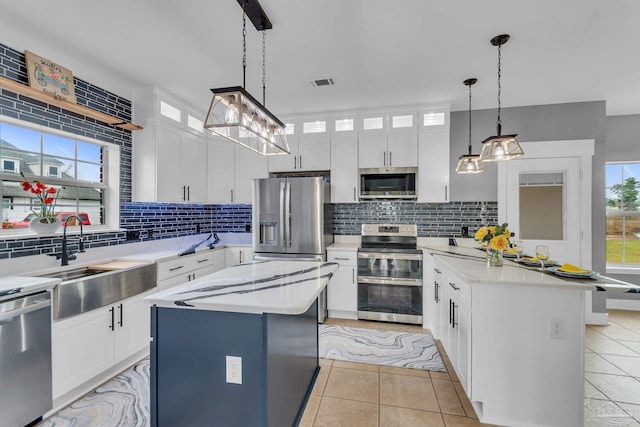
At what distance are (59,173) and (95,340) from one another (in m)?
1.56

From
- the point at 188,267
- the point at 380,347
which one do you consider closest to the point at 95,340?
the point at 188,267

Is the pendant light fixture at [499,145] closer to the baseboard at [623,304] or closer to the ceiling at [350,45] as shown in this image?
the ceiling at [350,45]

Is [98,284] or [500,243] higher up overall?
[500,243]

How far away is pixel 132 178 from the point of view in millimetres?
3262

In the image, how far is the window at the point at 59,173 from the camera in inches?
91.2

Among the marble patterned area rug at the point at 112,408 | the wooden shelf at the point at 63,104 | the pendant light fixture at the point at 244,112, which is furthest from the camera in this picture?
the wooden shelf at the point at 63,104

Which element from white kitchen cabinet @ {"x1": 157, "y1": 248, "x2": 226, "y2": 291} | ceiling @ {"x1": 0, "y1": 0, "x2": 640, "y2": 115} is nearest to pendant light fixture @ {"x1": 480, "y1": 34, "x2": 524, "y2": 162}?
ceiling @ {"x1": 0, "y1": 0, "x2": 640, "y2": 115}

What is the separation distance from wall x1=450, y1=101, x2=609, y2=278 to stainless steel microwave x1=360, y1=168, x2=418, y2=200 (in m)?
0.59

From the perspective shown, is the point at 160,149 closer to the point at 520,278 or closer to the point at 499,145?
the point at 499,145

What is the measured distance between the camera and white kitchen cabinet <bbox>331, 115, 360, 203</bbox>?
3.88 m

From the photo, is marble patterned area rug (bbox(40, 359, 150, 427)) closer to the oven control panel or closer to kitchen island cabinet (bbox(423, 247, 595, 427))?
kitchen island cabinet (bbox(423, 247, 595, 427))

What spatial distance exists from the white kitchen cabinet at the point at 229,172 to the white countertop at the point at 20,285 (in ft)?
7.72

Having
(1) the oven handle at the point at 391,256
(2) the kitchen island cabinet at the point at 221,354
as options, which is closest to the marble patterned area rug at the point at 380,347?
(1) the oven handle at the point at 391,256

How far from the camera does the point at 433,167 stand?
3695 mm
